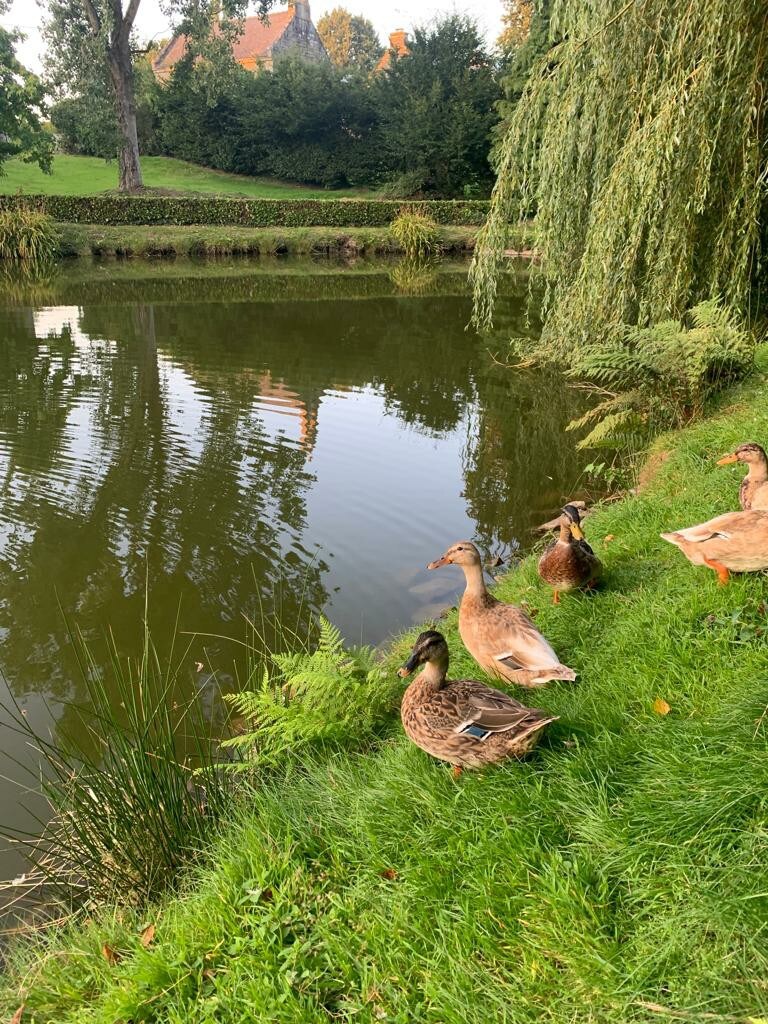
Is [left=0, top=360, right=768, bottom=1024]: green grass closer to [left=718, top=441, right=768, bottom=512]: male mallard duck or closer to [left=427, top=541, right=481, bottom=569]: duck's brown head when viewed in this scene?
[left=427, top=541, right=481, bottom=569]: duck's brown head

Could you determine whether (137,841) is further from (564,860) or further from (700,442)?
(700,442)

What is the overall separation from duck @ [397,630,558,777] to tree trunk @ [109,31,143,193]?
3536cm

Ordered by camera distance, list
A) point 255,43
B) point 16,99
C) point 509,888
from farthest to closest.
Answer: point 255,43 → point 16,99 → point 509,888

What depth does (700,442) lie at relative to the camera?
6691 mm

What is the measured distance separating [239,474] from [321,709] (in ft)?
17.1

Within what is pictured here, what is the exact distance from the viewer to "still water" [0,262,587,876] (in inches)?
235

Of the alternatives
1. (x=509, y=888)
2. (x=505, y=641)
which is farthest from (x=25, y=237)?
(x=509, y=888)

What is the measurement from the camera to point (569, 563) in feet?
14.2

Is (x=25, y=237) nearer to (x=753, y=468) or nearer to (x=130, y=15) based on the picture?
(x=130, y=15)

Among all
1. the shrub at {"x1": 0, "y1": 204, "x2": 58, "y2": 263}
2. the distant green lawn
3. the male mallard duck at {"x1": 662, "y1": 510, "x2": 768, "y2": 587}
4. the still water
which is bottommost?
the still water

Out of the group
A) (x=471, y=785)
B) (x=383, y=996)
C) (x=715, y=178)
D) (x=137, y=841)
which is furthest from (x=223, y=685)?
(x=715, y=178)

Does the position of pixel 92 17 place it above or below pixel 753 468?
above

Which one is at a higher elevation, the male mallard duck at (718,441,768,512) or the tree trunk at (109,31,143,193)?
the tree trunk at (109,31,143,193)

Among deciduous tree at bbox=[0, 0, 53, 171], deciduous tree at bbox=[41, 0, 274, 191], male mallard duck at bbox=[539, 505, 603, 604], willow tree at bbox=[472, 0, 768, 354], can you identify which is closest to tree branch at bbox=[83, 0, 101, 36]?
deciduous tree at bbox=[41, 0, 274, 191]
